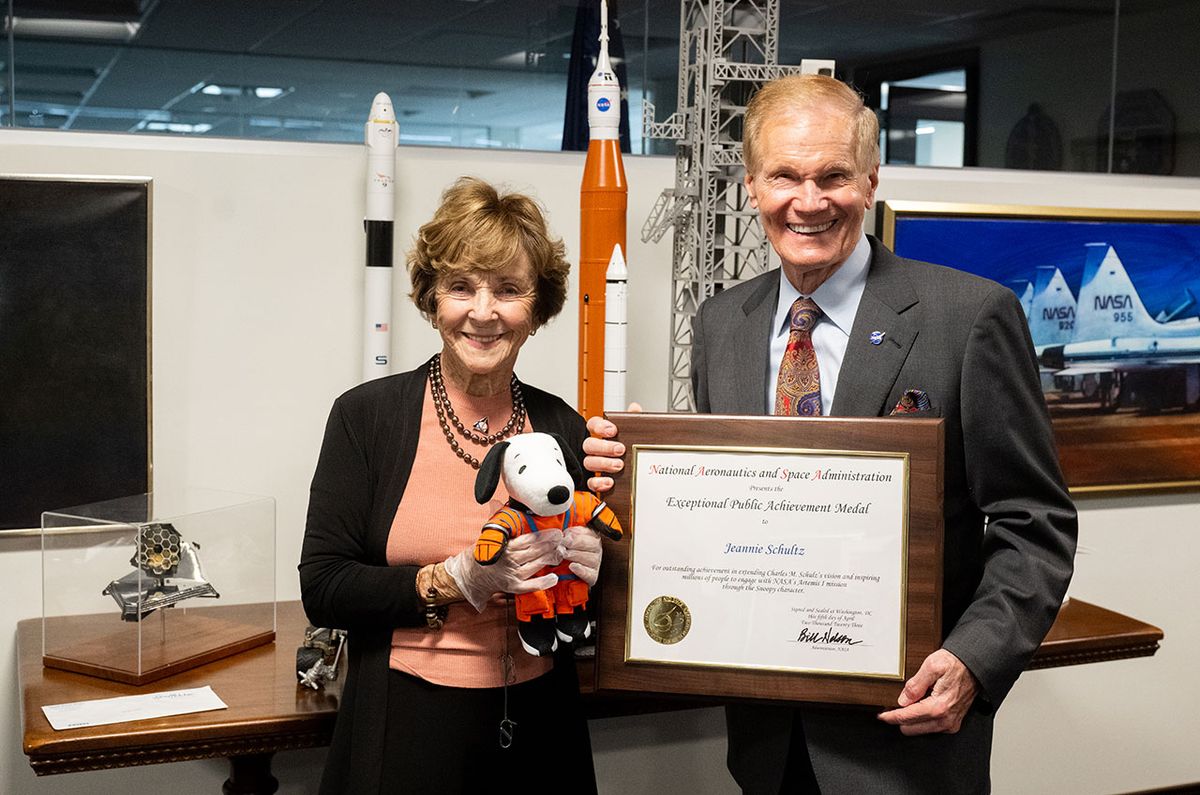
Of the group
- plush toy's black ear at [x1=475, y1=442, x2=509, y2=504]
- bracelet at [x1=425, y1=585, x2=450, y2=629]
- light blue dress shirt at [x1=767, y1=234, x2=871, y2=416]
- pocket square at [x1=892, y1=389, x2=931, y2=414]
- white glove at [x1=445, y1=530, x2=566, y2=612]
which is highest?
light blue dress shirt at [x1=767, y1=234, x2=871, y2=416]

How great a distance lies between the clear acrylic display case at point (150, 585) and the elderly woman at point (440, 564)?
69cm

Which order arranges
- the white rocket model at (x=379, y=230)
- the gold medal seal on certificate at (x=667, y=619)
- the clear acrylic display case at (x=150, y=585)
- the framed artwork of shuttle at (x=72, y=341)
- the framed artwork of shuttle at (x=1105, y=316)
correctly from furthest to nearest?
the framed artwork of shuttle at (x=1105, y=316) → the white rocket model at (x=379, y=230) → the framed artwork of shuttle at (x=72, y=341) → the clear acrylic display case at (x=150, y=585) → the gold medal seal on certificate at (x=667, y=619)

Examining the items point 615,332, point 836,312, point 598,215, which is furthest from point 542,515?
point 598,215

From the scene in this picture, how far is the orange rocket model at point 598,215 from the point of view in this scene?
108 inches

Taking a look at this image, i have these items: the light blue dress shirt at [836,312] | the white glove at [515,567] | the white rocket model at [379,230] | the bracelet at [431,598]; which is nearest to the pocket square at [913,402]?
the light blue dress shirt at [836,312]

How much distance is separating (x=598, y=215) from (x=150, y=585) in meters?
1.29

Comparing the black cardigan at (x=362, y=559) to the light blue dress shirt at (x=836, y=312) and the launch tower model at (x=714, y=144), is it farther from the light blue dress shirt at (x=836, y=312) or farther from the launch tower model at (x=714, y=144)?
the launch tower model at (x=714, y=144)

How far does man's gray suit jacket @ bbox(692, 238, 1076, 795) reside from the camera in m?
1.64

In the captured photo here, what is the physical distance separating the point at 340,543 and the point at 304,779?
142 cm

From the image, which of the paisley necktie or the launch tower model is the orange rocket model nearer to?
the launch tower model

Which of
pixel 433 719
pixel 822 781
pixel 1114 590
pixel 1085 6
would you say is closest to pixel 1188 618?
pixel 1114 590

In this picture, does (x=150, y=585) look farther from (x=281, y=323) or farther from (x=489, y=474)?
(x=489, y=474)

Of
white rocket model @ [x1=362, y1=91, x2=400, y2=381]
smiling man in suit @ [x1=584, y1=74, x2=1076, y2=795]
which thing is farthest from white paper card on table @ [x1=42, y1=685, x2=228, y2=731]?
smiling man in suit @ [x1=584, y1=74, x2=1076, y2=795]

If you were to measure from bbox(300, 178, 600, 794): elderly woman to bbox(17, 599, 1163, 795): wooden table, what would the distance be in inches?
8.3
